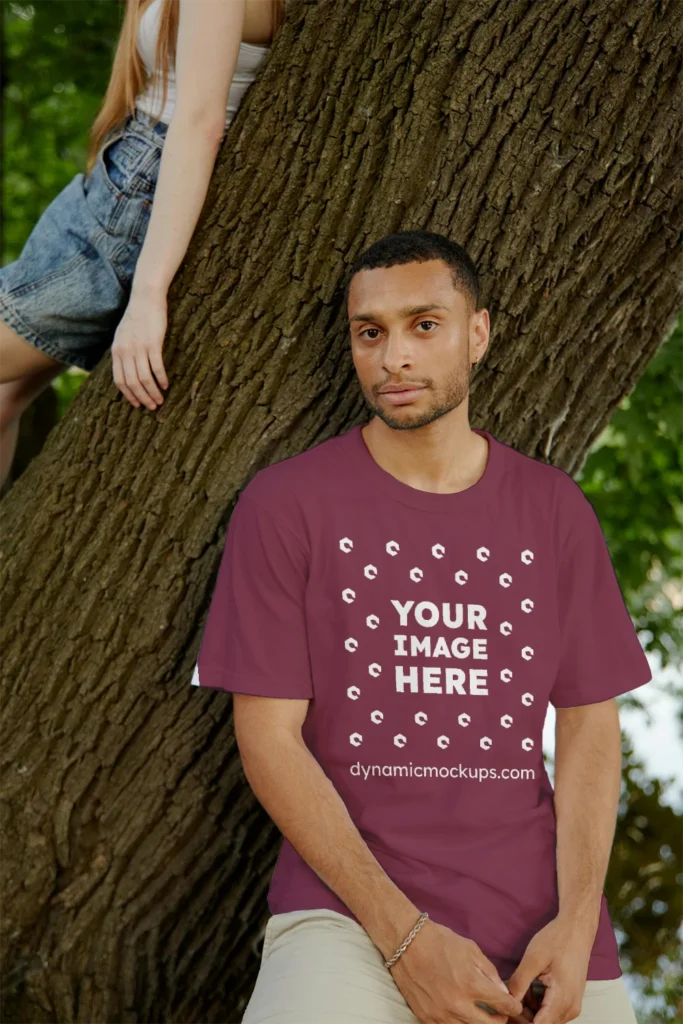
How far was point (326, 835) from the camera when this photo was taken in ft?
7.61

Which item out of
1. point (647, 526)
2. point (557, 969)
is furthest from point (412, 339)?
point (647, 526)

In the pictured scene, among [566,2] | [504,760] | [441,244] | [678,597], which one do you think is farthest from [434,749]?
[678,597]

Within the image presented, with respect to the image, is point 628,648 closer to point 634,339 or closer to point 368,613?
point 368,613

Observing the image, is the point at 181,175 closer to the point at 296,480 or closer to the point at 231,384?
the point at 231,384

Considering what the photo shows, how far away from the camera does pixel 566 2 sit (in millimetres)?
2686

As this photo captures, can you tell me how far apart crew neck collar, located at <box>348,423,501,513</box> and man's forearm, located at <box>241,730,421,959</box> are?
2.00 ft

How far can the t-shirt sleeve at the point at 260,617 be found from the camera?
7.81 feet

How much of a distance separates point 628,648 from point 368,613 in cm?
67

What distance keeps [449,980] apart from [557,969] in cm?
26

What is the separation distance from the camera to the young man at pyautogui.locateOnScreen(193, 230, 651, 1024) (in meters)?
2.29

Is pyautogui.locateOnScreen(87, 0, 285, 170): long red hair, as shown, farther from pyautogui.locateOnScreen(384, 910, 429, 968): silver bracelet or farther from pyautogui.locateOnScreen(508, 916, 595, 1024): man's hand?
pyautogui.locateOnScreen(508, 916, 595, 1024): man's hand

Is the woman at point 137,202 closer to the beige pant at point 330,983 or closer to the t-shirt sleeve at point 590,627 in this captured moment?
the t-shirt sleeve at point 590,627

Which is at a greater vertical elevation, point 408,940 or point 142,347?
point 142,347

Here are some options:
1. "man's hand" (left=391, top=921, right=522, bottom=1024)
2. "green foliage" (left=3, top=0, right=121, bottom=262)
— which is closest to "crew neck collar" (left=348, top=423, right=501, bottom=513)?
"man's hand" (left=391, top=921, right=522, bottom=1024)
